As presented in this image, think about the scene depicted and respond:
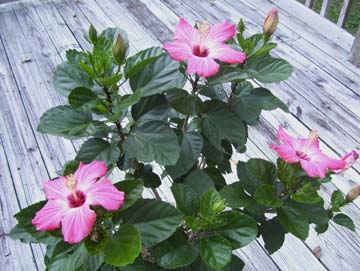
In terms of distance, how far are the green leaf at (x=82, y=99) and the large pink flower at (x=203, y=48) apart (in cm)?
16

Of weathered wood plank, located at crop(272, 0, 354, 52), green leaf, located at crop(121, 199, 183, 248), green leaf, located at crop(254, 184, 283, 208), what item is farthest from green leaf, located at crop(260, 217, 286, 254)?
weathered wood plank, located at crop(272, 0, 354, 52)

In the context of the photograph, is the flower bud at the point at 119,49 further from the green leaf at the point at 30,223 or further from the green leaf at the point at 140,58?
the green leaf at the point at 30,223

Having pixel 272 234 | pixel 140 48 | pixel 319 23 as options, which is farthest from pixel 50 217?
pixel 319 23

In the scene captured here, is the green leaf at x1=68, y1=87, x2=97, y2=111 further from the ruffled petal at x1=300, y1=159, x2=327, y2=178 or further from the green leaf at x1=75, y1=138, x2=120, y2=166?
the ruffled petal at x1=300, y1=159, x2=327, y2=178

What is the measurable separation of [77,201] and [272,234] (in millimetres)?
435

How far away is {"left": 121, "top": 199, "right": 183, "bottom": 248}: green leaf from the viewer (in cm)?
65

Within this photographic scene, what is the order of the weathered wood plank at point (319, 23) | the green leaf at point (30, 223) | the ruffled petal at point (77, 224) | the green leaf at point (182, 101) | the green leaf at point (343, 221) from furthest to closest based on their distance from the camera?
the weathered wood plank at point (319, 23), the green leaf at point (343, 221), the green leaf at point (182, 101), the green leaf at point (30, 223), the ruffled petal at point (77, 224)

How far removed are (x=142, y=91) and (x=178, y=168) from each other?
0.55ft

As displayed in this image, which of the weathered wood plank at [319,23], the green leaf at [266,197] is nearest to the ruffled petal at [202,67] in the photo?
the green leaf at [266,197]

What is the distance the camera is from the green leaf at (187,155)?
785 mm

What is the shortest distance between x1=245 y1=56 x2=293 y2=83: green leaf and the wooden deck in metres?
0.87

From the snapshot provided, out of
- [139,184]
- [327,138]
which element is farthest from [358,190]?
[327,138]

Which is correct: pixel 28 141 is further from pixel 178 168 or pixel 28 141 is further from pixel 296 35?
pixel 296 35

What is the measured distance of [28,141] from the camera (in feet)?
6.14
